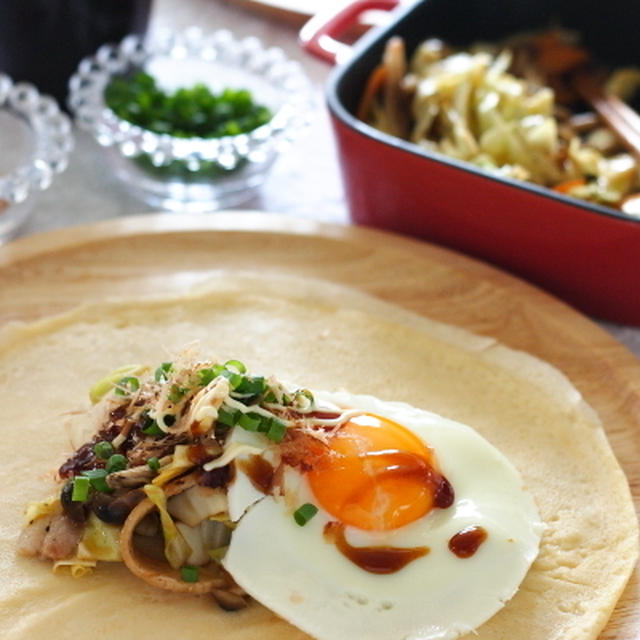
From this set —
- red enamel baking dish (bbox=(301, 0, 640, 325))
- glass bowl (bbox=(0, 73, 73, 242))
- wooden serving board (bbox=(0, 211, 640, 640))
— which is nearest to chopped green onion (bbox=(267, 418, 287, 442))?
wooden serving board (bbox=(0, 211, 640, 640))

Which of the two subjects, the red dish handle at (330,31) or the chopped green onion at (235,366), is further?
the red dish handle at (330,31)

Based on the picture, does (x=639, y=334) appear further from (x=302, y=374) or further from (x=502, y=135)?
(x=302, y=374)

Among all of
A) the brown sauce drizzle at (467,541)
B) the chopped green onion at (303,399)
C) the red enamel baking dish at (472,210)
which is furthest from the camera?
the red enamel baking dish at (472,210)

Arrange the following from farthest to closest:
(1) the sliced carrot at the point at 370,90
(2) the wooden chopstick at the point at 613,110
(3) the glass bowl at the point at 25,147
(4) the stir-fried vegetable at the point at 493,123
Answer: (2) the wooden chopstick at the point at 613,110 → (1) the sliced carrot at the point at 370,90 → (4) the stir-fried vegetable at the point at 493,123 → (3) the glass bowl at the point at 25,147

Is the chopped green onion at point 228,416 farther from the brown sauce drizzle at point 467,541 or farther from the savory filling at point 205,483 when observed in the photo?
the brown sauce drizzle at point 467,541

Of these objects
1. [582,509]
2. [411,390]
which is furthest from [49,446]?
[582,509]

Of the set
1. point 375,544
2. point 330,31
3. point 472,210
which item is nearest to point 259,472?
point 375,544

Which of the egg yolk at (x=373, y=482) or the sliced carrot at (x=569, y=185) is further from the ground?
the sliced carrot at (x=569, y=185)

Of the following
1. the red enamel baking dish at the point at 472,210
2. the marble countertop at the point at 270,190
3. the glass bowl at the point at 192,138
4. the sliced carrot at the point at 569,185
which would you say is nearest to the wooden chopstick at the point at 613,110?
the sliced carrot at the point at 569,185
